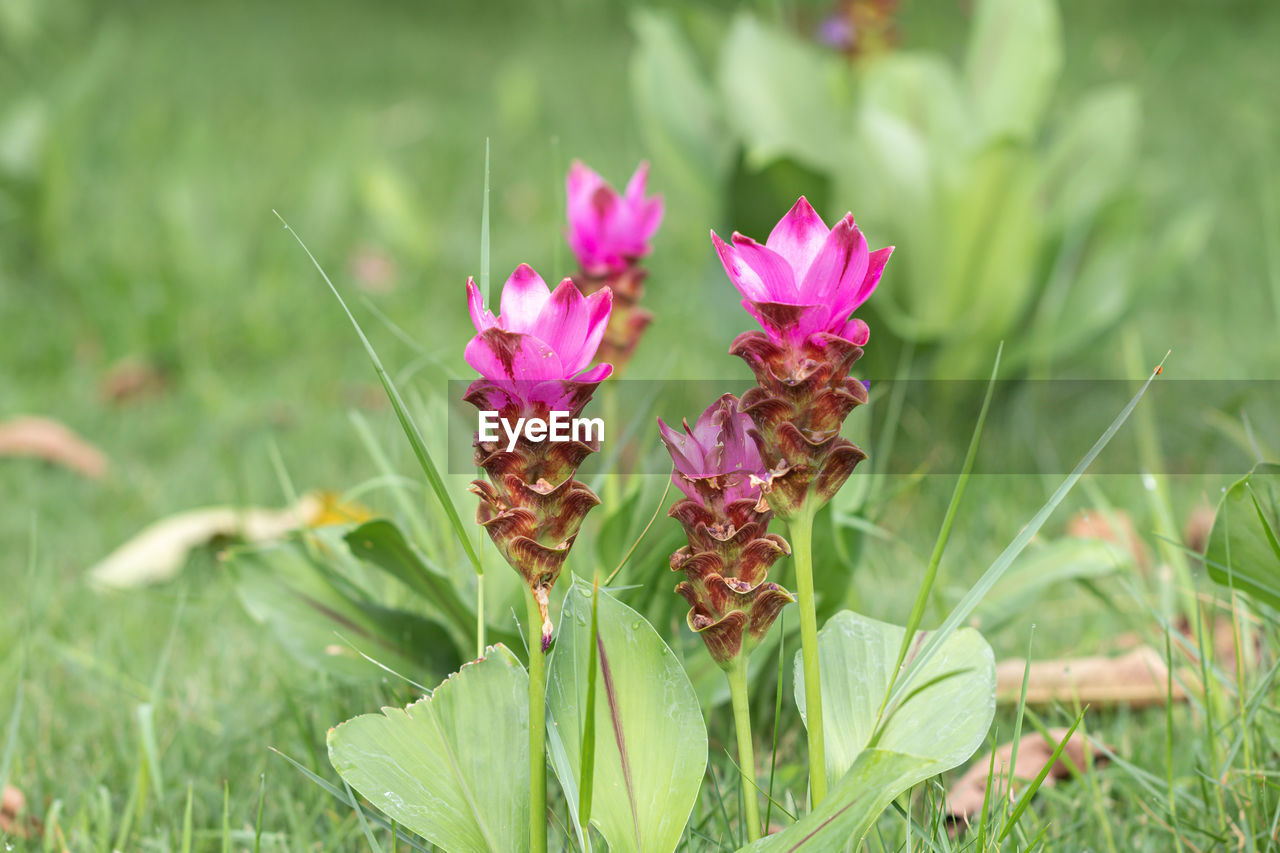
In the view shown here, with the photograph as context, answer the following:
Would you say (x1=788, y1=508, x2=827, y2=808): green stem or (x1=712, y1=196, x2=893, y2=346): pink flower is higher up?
(x1=712, y1=196, x2=893, y2=346): pink flower

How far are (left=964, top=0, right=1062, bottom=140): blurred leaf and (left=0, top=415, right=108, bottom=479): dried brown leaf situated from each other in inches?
62.0

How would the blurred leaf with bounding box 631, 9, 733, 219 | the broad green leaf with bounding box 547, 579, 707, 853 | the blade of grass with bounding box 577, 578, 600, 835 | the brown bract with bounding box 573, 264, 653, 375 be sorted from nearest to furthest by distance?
the blade of grass with bounding box 577, 578, 600, 835 → the broad green leaf with bounding box 547, 579, 707, 853 → the brown bract with bounding box 573, 264, 653, 375 → the blurred leaf with bounding box 631, 9, 733, 219

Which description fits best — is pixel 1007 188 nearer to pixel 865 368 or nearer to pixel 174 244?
pixel 865 368

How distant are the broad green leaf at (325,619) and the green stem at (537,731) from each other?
0.37 m

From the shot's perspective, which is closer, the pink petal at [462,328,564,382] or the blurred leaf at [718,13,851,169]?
the pink petal at [462,328,564,382]

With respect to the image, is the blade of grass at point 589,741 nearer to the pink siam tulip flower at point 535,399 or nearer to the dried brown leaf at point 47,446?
the pink siam tulip flower at point 535,399

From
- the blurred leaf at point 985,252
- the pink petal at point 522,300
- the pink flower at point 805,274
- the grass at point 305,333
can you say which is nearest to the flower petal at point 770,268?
the pink flower at point 805,274

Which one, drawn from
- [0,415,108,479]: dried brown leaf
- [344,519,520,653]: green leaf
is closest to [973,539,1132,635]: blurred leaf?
[344,519,520,653]: green leaf

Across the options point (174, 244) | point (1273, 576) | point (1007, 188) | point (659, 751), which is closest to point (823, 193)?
point (1007, 188)

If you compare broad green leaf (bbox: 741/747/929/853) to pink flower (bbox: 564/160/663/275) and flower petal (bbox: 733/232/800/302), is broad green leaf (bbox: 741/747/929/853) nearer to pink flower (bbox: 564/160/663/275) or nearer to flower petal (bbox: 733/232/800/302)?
flower petal (bbox: 733/232/800/302)

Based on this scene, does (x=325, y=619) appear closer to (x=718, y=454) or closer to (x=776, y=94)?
(x=718, y=454)

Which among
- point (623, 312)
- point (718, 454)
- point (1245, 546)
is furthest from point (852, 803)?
point (623, 312)

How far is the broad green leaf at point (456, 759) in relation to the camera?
0.69 m

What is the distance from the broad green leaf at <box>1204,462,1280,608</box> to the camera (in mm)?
806
